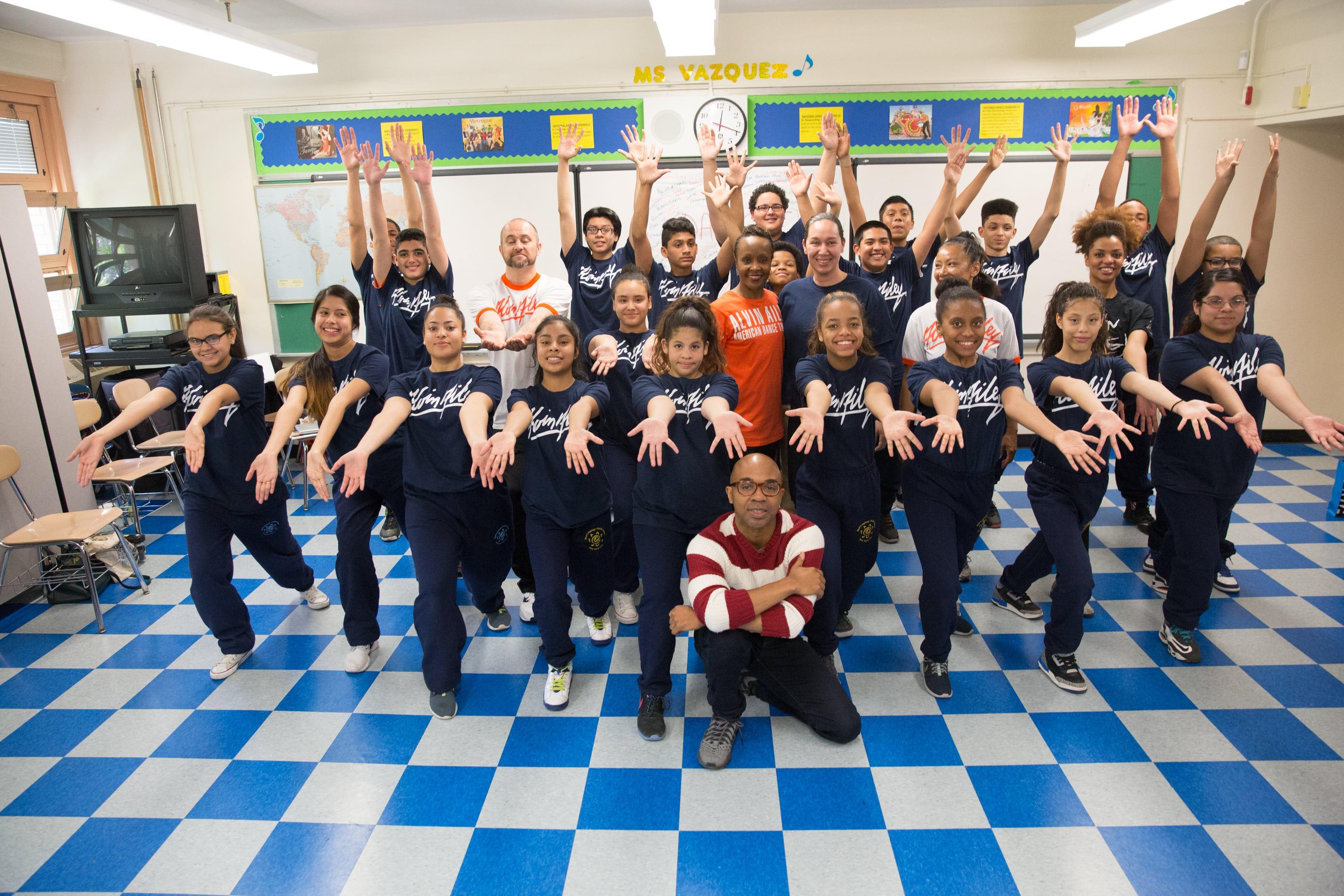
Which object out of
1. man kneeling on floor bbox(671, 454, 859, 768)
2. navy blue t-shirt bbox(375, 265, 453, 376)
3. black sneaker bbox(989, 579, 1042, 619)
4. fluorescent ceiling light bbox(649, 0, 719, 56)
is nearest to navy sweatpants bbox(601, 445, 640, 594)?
man kneeling on floor bbox(671, 454, 859, 768)

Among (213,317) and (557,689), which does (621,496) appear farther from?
(213,317)

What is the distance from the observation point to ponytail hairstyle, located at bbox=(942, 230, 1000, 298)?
4.10 m

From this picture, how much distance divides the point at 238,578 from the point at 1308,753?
516 centimetres

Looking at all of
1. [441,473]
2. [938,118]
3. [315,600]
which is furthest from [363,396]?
[938,118]

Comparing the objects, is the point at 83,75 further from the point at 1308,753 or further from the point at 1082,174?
the point at 1308,753

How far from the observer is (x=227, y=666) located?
359 centimetres

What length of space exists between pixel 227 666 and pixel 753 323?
2865 mm

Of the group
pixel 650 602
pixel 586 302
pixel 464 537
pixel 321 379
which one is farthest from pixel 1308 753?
pixel 321 379

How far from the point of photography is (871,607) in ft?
13.3

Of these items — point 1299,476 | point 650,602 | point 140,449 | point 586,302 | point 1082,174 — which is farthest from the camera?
point 1082,174

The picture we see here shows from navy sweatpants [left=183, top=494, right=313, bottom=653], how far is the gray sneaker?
2222 millimetres

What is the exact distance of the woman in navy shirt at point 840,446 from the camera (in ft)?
10.3

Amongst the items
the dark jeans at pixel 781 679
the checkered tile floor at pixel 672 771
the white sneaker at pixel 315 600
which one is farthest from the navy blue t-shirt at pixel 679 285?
the white sneaker at pixel 315 600

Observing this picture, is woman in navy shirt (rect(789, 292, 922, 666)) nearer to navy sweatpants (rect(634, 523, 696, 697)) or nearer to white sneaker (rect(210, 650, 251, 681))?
navy sweatpants (rect(634, 523, 696, 697))
